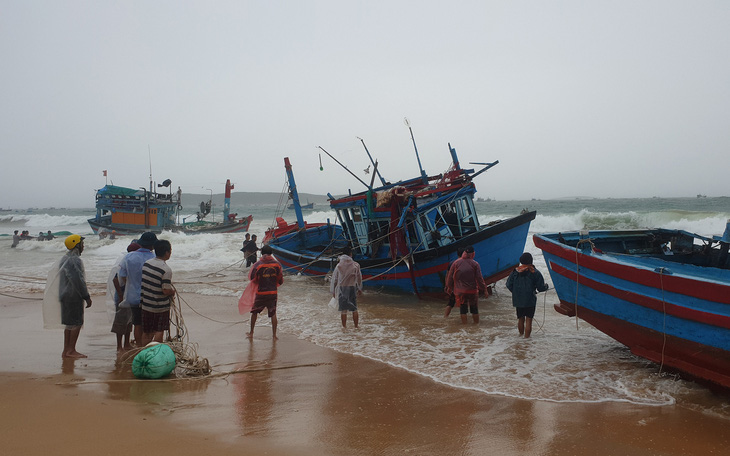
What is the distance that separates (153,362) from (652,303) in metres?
5.48

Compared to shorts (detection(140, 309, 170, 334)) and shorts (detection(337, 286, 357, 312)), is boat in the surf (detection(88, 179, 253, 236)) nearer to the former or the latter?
shorts (detection(337, 286, 357, 312))

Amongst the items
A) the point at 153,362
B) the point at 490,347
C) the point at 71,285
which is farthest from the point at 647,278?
the point at 71,285

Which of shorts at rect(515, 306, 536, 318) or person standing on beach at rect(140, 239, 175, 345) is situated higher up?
person standing on beach at rect(140, 239, 175, 345)

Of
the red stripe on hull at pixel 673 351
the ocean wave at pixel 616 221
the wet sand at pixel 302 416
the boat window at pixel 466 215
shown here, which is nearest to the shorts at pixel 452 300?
the red stripe on hull at pixel 673 351

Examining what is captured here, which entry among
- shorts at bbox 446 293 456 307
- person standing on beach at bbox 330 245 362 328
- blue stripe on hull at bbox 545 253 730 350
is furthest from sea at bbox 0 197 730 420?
blue stripe on hull at bbox 545 253 730 350

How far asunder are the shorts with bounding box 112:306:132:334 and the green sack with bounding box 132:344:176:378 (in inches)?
45.5

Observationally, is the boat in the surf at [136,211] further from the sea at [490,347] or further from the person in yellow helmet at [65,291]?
the person in yellow helmet at [65,291]

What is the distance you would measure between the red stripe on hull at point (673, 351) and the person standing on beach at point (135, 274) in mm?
5698

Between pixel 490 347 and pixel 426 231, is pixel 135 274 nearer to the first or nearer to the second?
pixel 490 347

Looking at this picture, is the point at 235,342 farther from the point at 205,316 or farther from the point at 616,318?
the point at 616,318

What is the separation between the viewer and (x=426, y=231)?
11656mm

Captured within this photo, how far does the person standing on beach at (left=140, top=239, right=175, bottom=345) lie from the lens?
5758 mm

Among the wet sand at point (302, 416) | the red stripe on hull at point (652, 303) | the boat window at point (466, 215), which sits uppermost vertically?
the boat window at point (466, 215)

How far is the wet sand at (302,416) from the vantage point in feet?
12.7
